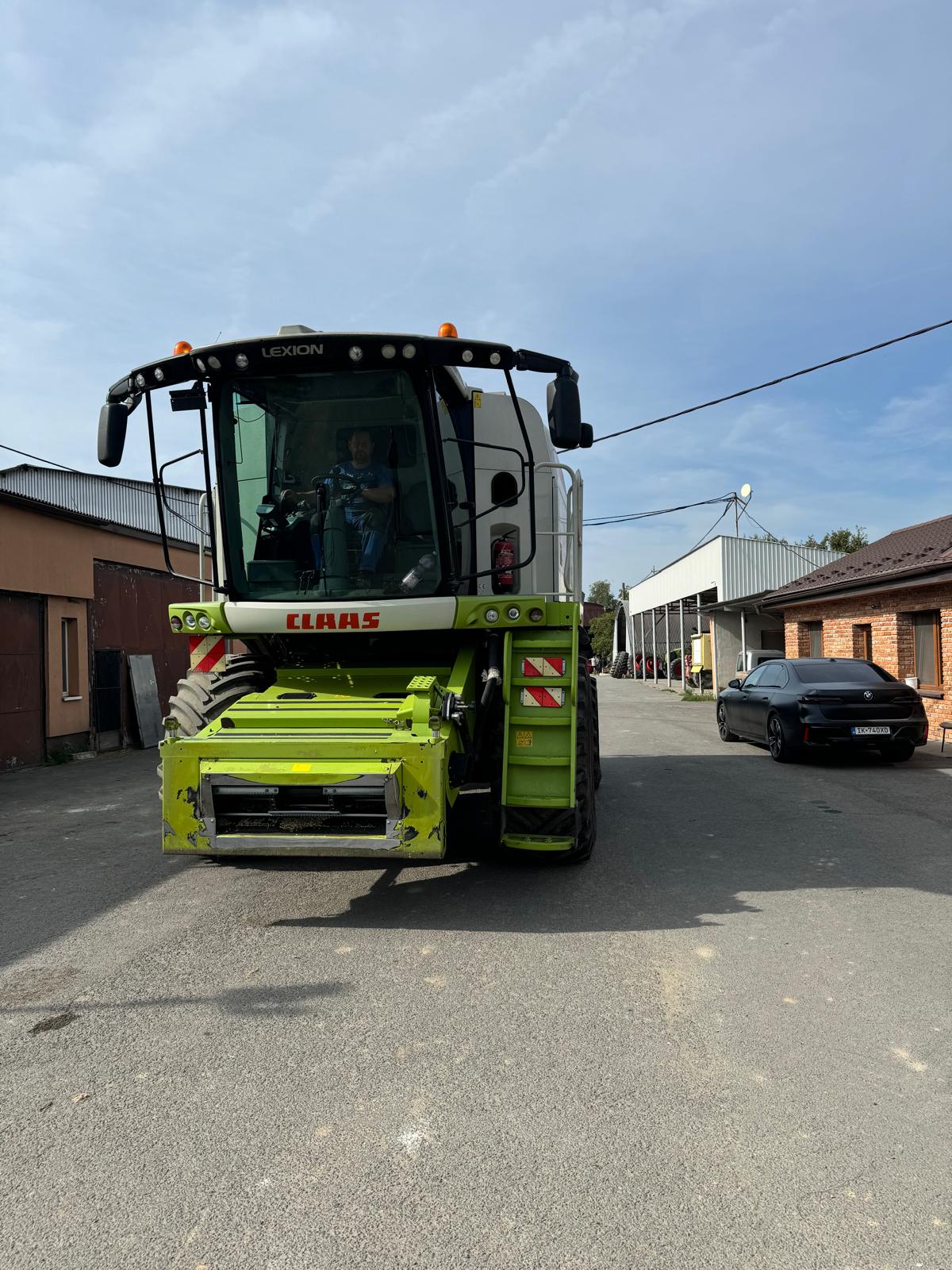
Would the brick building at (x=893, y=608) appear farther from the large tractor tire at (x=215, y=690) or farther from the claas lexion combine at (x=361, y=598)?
the large tractor tire at (x=215, y=690)

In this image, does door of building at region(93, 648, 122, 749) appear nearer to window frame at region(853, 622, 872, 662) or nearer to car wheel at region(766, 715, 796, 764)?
car wheel at region(766, 715, 796, 764)

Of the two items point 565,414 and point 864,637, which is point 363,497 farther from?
point 864,637

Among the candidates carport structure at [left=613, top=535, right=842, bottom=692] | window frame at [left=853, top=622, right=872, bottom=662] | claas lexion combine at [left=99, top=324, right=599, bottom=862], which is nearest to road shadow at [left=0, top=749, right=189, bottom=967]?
claas lexion combine at [left=99, top=324, right=599, bottom=862]

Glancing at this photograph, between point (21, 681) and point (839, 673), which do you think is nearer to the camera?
point (839, 673)

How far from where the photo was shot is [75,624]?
1484 centimetres

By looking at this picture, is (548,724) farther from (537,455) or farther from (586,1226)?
(586,1226)

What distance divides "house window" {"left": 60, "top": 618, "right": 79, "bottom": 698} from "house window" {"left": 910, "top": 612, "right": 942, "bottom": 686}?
15.0 meters

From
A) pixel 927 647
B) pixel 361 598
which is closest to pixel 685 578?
pixel 927 647

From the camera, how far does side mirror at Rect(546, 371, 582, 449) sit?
530 centimetres

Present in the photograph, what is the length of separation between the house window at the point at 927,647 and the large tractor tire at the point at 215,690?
13.8 m

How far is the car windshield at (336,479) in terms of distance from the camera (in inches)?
231

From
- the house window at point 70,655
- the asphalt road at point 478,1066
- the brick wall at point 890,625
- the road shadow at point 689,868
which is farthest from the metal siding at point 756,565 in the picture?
the asphalt road at point 478,1066

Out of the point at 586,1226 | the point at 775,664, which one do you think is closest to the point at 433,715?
the point at 586,1226

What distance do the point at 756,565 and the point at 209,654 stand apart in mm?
27274
